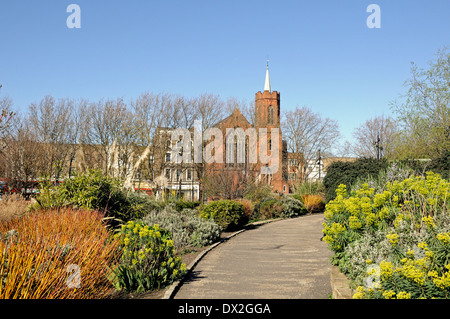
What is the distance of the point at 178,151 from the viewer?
1705 inches

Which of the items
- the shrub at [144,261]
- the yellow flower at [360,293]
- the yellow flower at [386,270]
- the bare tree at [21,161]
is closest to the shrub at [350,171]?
the shrub at [144,261]

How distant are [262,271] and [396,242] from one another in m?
3.68

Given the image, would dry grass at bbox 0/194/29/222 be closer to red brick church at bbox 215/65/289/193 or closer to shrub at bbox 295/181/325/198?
shrub at bbox 295/181/325/198

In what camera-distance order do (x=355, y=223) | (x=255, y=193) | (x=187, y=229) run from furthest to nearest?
(x=255, y=193) < (x=187, y=229) < (x=355, y=223)

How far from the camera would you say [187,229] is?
42.8 feet

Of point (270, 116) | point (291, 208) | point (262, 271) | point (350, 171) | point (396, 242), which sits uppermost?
point (270, 116)

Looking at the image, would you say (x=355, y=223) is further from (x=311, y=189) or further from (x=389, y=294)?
(x=311, y=189)

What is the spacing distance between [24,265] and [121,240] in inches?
104

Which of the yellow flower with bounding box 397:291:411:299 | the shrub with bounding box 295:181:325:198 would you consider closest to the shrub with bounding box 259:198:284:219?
the shrub with bounding box 295:181:325:198

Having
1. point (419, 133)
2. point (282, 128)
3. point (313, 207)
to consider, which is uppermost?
point (282, 128)

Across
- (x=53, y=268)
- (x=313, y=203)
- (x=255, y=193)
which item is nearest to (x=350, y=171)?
(x=255, y=193)
